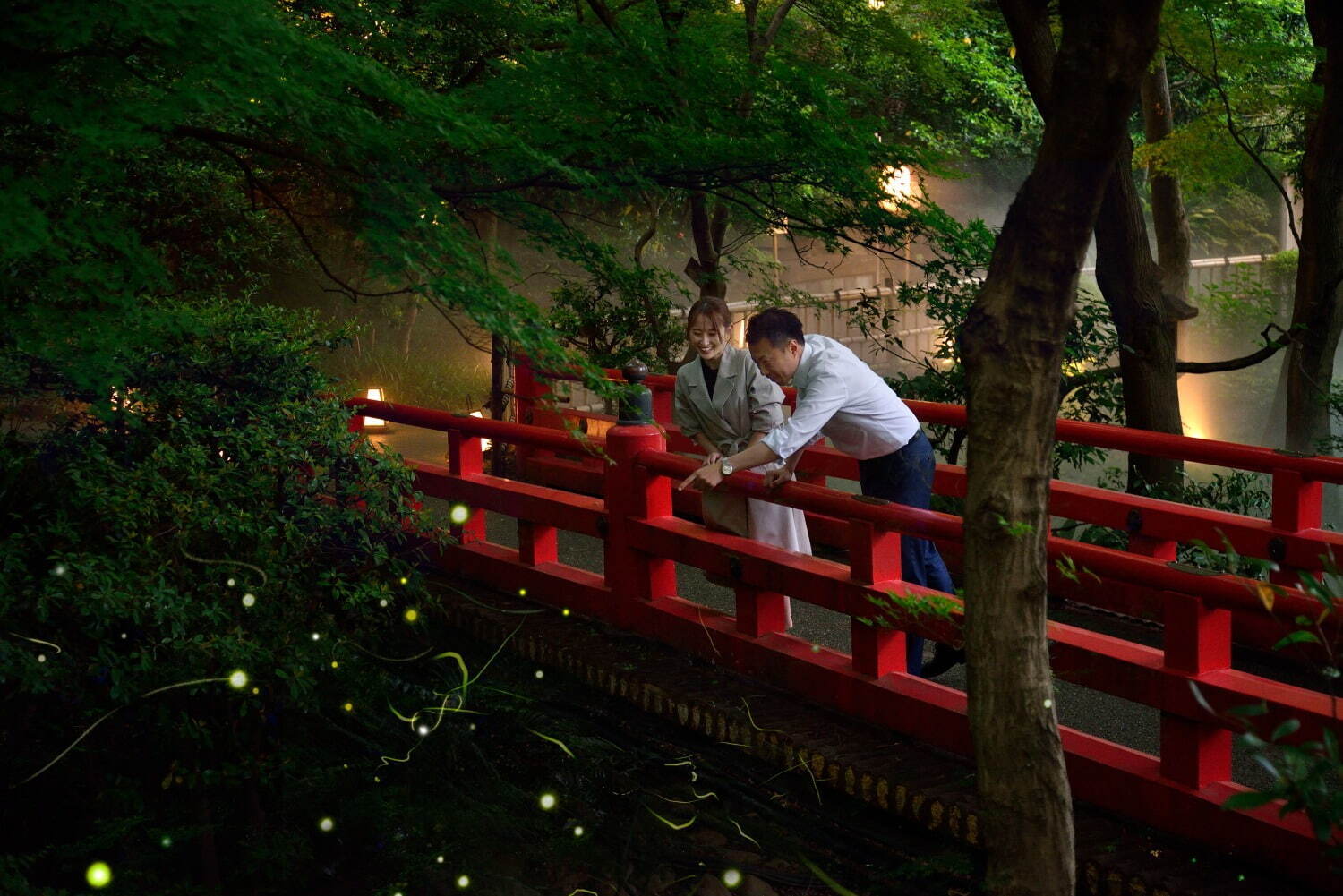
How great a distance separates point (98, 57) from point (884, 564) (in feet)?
9.61

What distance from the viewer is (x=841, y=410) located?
15.9ft

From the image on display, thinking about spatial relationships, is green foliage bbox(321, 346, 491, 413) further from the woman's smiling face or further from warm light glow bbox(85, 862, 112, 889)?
warm light glow bbox(85, 862, 112, 889)

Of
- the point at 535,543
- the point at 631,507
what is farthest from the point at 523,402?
the point at 631,507

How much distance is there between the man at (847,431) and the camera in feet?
15.1

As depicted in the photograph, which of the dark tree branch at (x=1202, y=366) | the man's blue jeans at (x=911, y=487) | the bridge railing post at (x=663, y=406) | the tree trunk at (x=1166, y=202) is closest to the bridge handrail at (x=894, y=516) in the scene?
the man's blue jeans at (x=911, y=487)

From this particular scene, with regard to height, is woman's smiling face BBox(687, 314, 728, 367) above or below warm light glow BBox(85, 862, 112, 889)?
above

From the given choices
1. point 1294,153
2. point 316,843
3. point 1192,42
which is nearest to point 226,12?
point 316,843

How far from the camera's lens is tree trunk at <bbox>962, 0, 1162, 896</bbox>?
2.34 meters

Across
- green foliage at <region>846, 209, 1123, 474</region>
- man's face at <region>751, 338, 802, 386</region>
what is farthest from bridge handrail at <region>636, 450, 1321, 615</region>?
green foliage at <region>846, 209, 1123, 474</region>

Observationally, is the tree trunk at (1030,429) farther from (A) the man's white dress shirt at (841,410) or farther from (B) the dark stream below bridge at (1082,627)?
(A) the man's white dress shirt at (841,410)

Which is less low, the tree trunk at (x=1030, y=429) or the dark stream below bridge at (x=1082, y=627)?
the tree trunk at (x=1030, y=429)

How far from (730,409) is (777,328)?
2.41 ft

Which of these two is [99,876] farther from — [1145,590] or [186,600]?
[1145,590]

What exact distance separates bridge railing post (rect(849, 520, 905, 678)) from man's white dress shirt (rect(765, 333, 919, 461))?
1.45ft
